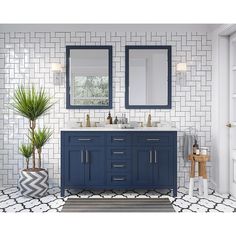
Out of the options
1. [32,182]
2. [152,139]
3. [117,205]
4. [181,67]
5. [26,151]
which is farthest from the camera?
[181,67]

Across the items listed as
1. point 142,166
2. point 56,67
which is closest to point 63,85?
point 56,67

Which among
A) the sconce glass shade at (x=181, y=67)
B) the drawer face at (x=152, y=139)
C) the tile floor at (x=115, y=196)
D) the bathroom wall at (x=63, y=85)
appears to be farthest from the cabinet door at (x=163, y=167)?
the sconce glass shade at (x=181, y=67)

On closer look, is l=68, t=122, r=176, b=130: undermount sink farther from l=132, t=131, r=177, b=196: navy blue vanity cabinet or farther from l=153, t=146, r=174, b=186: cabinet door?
l=153, t=146, r=174, b=186: cabinet door

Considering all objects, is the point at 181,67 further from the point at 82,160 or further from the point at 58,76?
the point at 82,160

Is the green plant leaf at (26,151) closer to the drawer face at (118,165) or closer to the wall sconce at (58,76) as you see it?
the wall sconce at (58,76)

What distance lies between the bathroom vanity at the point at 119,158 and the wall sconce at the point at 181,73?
945 millimetres

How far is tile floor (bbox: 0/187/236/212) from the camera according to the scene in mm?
3581

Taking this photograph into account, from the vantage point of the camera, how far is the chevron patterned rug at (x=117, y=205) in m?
3.53

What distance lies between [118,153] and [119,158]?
73mm

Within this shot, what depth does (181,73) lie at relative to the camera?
454 cm

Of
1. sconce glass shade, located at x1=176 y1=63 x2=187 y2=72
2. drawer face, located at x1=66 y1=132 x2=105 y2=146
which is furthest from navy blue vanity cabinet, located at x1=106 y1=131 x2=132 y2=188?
sconce glass shade, located at x1=176 y1=63 x2=187 y2=72
